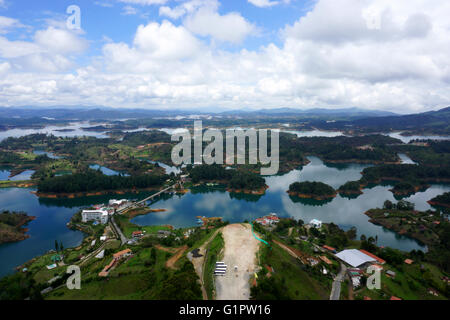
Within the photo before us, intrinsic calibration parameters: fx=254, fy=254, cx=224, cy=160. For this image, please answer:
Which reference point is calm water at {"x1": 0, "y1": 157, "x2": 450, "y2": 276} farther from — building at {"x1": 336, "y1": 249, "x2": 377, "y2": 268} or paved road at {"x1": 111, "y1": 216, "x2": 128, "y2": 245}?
building at {"x1": 336, "y1": 249, "x2": 377, "y2": 268}

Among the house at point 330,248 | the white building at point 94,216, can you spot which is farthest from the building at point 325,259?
the white building at point 94,216

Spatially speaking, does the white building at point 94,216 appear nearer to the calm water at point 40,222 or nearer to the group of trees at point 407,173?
the calm water at point 40,222

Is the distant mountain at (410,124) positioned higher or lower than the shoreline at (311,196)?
higher

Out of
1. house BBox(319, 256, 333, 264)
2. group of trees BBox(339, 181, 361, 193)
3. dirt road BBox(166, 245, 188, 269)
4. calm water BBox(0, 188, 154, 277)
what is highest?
group of trees BBox(339, 181, 361, 193)

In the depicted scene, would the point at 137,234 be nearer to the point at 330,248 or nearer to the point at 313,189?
the point at 330,248

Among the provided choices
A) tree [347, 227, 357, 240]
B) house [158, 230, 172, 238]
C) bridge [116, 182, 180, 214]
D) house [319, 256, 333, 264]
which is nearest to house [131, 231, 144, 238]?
house [158, 230, 172, 238]

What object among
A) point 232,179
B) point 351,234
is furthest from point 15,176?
point 351,234

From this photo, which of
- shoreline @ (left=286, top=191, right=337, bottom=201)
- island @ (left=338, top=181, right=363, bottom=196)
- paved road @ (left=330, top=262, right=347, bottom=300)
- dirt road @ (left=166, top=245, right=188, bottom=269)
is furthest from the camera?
island @ (left=338, top=181, right=363, bottom=196)
